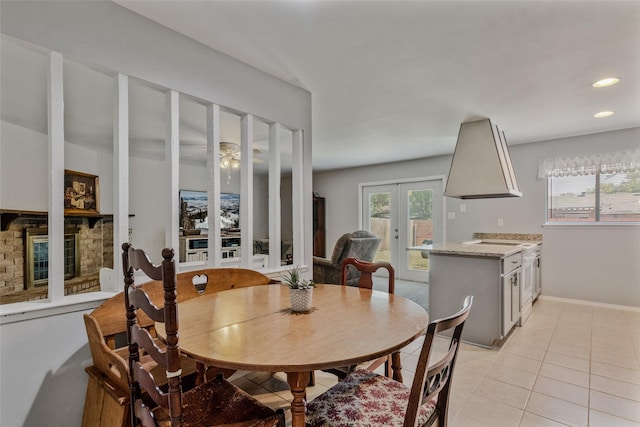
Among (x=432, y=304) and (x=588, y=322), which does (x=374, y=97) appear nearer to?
(x=432, y=304)

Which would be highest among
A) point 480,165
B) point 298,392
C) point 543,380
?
point 480,165

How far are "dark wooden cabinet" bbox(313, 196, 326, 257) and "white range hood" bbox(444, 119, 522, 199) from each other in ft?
11.9

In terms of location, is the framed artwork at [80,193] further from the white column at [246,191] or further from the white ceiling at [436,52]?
the white ceiling at [436,52]

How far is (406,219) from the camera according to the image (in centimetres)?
574

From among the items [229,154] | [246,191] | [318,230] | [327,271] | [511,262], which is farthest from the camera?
[318,230]

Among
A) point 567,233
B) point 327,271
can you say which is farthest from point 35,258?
point 567,233

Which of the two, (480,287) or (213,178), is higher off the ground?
(213,178)

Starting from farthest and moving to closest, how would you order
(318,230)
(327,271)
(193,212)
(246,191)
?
(318,230) → (193,212) → (327,271) → (246,191)

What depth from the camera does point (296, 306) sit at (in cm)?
148

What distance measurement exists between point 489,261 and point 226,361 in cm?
251

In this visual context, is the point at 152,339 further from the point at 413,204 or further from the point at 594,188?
the point at 413,204

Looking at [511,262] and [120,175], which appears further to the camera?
[511,262]

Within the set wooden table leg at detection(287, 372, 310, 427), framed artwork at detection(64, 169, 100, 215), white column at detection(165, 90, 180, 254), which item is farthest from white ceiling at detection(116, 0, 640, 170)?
framed artwork at detection(64, 169, 100, 215)

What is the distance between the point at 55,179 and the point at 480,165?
3537 mm
